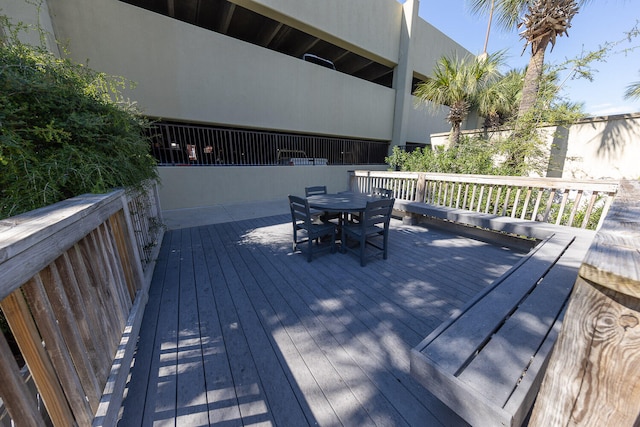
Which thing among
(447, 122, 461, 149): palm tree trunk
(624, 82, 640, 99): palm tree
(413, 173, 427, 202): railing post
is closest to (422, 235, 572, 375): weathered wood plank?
(413, 173, 427, 202): railing post

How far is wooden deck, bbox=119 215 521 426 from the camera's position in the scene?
4.09 feet

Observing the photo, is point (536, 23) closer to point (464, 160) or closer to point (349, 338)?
point (464, 160)

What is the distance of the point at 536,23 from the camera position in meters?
4.18

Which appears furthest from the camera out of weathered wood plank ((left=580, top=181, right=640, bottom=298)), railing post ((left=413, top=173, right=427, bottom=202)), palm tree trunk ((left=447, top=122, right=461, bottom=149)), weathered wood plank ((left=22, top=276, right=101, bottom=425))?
palm tree trunk ((left=447, top=122, right=461, bottom=149))

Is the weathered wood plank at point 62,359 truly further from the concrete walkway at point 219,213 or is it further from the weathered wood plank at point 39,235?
the concrete walkway at point 219,213

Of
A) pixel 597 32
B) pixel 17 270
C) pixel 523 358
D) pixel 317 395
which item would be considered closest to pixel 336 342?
pixel 317 395

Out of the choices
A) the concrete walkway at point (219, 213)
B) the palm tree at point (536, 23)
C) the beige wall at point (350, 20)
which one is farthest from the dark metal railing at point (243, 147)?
the palm tree at point (536, 23)

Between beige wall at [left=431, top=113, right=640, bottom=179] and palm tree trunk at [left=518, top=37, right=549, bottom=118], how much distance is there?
67cm

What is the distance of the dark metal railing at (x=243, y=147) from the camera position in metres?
5.42

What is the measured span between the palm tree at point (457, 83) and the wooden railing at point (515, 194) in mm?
2778

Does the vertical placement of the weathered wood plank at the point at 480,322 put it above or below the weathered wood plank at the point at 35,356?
below

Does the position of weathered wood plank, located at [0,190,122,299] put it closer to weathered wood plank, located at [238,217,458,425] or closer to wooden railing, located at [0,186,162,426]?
wooden railing, located at [0,186,162,426]

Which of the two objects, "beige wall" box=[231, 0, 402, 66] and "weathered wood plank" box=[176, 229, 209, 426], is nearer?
"weathered wood plank" box=[176, 229, 209, 426]

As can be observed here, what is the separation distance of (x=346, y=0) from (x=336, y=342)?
9594mm
